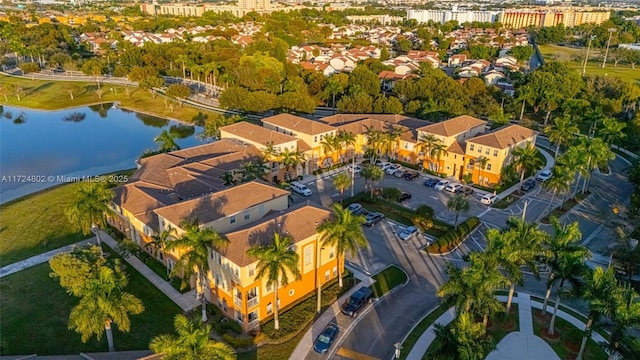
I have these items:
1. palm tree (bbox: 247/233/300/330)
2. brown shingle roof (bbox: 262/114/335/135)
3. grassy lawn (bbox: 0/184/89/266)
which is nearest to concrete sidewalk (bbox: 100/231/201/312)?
grassy lawn (bbox: 0/184/89/266)

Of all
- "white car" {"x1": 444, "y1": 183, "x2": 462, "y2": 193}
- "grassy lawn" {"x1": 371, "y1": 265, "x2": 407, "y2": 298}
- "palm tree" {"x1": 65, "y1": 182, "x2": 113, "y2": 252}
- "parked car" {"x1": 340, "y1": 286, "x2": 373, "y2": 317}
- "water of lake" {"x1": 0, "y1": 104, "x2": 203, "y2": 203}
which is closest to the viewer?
"parked car" {"x1": 340, "y1": 286, "x2": 373, "y2": 317}

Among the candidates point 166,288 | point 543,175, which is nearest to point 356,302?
point 166,288

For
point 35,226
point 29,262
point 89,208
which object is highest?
point 89,208

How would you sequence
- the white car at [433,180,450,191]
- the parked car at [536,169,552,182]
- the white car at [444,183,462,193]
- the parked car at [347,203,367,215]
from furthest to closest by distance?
1. the parked car at [536,169,552,182]
2. the white car at [433,180,450,191]
3. the white car at [444,183,462,193]
4. the parked car at [347,203,367,215]

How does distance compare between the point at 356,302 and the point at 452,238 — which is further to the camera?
the point at 452,238

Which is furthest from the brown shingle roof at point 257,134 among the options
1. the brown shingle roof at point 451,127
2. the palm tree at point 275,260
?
the palm tree at point 275,260

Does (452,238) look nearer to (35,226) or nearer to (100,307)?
(100,307)

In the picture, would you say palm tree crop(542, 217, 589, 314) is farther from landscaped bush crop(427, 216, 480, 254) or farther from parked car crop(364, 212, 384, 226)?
parked car crop(364, 212, 384, 226)
